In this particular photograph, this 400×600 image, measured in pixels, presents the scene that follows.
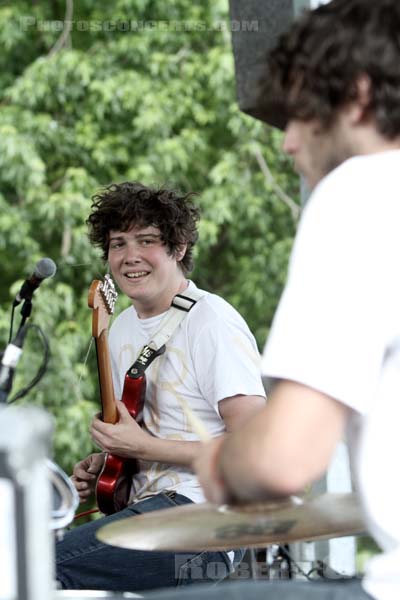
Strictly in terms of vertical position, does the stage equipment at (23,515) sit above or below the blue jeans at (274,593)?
above

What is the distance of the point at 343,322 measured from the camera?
39.4 inches

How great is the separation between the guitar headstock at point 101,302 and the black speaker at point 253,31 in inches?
22.7

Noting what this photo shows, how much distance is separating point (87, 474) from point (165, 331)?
474 millimetres

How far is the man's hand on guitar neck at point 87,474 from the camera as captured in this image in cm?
268

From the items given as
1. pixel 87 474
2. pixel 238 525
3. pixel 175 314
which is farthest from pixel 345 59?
pixel 87 474

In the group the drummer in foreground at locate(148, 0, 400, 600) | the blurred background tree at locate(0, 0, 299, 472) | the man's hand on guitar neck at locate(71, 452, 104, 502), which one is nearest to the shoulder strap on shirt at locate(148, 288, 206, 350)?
the man's hand on guitar neck at locate(71, 452, 104, 502)

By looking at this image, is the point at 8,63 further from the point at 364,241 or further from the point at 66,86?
the point at 364,241

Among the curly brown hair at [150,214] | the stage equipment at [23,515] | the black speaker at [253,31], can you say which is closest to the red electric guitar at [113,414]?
the curly brown hair at [150,214]

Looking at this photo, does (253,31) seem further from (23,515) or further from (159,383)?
(23,515)

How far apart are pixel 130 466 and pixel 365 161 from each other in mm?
1568

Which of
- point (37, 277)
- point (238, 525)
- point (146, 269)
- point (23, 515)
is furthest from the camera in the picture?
point (146, 269)

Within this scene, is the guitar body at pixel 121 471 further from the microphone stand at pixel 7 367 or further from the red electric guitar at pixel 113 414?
the microphone stand at pixel 7 367

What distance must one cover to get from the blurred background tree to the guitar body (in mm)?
4488

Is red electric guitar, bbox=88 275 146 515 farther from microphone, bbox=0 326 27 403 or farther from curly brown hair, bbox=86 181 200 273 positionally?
microphone, bbox=0 326 27 403
